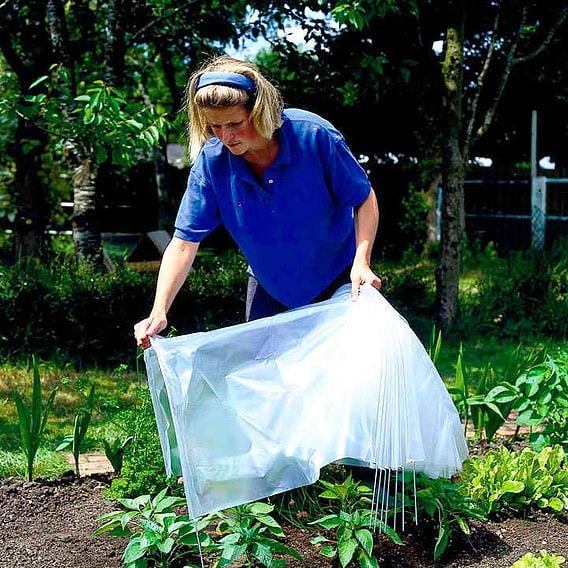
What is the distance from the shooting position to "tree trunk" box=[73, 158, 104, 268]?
703cm

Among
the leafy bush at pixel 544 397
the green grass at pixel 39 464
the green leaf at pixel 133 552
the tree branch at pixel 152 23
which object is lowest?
the green grass at pixel 39 464

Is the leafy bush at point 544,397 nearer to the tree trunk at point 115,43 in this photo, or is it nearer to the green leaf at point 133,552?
the green leaf at point 133,552

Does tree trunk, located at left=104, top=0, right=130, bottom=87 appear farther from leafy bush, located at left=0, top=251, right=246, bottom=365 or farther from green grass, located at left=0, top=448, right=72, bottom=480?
green grass, located at left=0, top=448, right=72, bottom=480

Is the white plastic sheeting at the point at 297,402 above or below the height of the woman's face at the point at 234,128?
below

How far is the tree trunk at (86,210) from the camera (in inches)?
277

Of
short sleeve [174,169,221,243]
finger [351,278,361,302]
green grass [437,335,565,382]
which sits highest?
short sleeve [174,169,221,243]

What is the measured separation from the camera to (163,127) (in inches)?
225

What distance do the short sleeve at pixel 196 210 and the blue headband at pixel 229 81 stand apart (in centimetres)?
39

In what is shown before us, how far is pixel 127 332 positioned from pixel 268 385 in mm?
3723

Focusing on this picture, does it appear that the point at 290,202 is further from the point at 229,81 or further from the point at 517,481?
the point at 517,481

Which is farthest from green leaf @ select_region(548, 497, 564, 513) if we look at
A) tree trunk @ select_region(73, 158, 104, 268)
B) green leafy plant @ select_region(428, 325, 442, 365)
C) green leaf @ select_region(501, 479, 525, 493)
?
tree trunk @ select_region(73, 158, 104, 268)

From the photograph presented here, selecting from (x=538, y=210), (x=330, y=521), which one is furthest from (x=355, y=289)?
(x=538, y=210)

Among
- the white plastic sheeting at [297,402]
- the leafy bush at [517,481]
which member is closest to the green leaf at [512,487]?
the leafy bush at [517,481]

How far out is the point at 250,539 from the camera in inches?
108
